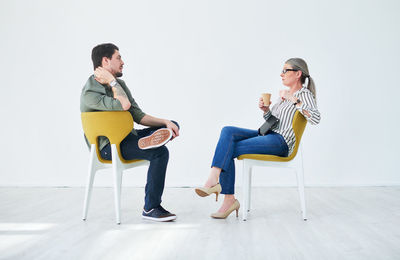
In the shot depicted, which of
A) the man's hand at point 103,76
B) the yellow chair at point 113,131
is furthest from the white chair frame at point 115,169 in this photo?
the man's hand at point 103,76

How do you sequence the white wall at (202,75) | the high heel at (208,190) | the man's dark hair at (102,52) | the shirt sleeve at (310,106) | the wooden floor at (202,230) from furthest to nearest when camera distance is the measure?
the white wall at (202,75), the man's dark hair at (102,52), the shirt sleeve at (310,106), the high heel at (208,190), the wooden floor at (202,230)

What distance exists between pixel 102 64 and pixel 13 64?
7.10 feet

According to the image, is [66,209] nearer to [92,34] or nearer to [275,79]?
[92,34]

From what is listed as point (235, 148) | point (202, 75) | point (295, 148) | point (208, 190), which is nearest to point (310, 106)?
point (295, 148)

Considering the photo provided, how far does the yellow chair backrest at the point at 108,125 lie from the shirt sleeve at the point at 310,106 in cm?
109

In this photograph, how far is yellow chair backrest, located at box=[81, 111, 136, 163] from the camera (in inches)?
96.5

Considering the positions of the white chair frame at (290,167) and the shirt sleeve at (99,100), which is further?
the white chair frame at (290,167)

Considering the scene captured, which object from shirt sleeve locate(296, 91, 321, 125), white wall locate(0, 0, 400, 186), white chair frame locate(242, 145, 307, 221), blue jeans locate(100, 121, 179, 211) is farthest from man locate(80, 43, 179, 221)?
white wall locate(0, 0, 400, 186)

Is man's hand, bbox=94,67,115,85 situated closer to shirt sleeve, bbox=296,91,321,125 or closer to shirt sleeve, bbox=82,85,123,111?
shirt sleeve, bbox=82,85,123,111

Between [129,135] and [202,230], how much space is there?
775 mm

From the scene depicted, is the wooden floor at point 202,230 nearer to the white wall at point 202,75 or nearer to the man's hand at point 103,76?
the white wall at point 202,75

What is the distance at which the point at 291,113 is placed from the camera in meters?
2.65

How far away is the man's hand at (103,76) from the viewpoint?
2.55 metres

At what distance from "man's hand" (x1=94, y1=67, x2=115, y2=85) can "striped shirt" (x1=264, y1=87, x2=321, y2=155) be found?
3.70ft
